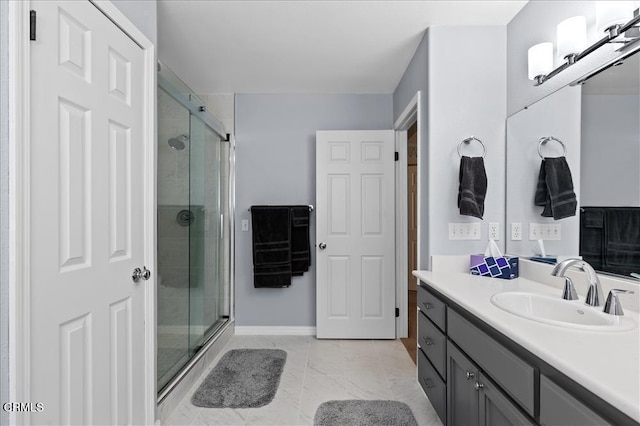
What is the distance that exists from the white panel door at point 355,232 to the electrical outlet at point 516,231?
127 cm

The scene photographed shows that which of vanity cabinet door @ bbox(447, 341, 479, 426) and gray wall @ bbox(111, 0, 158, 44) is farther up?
gray wall @ bbox(111, 0, 158, 44)

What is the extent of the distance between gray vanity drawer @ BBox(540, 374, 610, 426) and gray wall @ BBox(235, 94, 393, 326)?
2.62 m

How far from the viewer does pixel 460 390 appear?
150 cm

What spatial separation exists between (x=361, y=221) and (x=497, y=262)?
1.47 meters

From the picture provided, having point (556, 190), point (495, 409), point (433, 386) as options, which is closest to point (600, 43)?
point (556, 190)

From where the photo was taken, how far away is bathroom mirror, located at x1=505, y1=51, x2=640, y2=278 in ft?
Result: 4.33

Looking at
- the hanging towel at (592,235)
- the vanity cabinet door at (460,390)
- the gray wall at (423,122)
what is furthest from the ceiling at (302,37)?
the vanity cabinet door at (460,390)

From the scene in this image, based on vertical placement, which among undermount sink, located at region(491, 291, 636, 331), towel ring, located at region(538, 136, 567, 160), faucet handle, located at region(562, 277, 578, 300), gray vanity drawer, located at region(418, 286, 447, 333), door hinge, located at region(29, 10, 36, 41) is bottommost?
gray vanity drawer, located at region(418, 286, 447, 333)

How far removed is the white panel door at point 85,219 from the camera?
3.70 ft

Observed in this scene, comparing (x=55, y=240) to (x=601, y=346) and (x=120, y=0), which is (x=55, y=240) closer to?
(x=120, y=0)

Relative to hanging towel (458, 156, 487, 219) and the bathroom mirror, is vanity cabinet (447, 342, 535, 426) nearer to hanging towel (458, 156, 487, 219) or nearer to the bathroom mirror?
the bathroom mirror

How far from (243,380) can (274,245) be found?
1.23m

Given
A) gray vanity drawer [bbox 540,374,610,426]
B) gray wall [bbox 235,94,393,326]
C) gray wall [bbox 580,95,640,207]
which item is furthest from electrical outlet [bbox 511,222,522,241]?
gray wall [bbox 235,94,393,326]

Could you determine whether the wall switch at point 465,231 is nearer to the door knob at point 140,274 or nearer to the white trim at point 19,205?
the door knob at point 140,274
